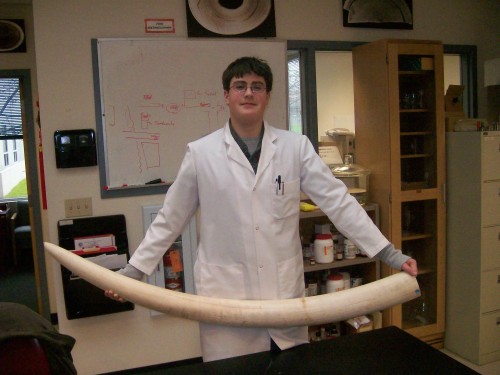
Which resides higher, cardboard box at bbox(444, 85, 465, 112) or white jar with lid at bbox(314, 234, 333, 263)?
cardboard box at bbox(444, 85, 465, 112)

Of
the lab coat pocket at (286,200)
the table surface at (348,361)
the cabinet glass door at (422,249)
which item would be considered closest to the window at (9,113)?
the cabinet glass door at (422,249)

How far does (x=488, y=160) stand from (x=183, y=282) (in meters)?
2.11

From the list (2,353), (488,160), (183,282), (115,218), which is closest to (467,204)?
(488,160)

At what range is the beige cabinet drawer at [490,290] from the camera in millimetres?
2943

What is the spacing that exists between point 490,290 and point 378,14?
2045 millimetres

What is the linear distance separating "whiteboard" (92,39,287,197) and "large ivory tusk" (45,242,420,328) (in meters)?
1.68

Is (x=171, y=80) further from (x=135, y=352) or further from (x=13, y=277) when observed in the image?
(x=13, y=277)

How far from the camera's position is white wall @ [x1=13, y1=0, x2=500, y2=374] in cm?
265

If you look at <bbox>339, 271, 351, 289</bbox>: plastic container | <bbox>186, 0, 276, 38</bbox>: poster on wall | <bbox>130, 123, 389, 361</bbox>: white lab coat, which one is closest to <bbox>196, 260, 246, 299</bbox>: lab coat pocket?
<bbox>130, 123, 389, 361</bbox>: white lab coat

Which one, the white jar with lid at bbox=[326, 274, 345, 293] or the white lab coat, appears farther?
the white jar with lid at bbox=[326, 274, 345, 293]

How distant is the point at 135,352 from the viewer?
293 centimetres

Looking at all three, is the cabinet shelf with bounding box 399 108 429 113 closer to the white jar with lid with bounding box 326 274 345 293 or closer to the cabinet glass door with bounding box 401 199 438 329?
the cabinet glass door with bounding box 401 199 438 329

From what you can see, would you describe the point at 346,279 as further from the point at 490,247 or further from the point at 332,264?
the point at 490,247

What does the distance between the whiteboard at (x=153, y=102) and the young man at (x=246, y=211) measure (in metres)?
1.16
